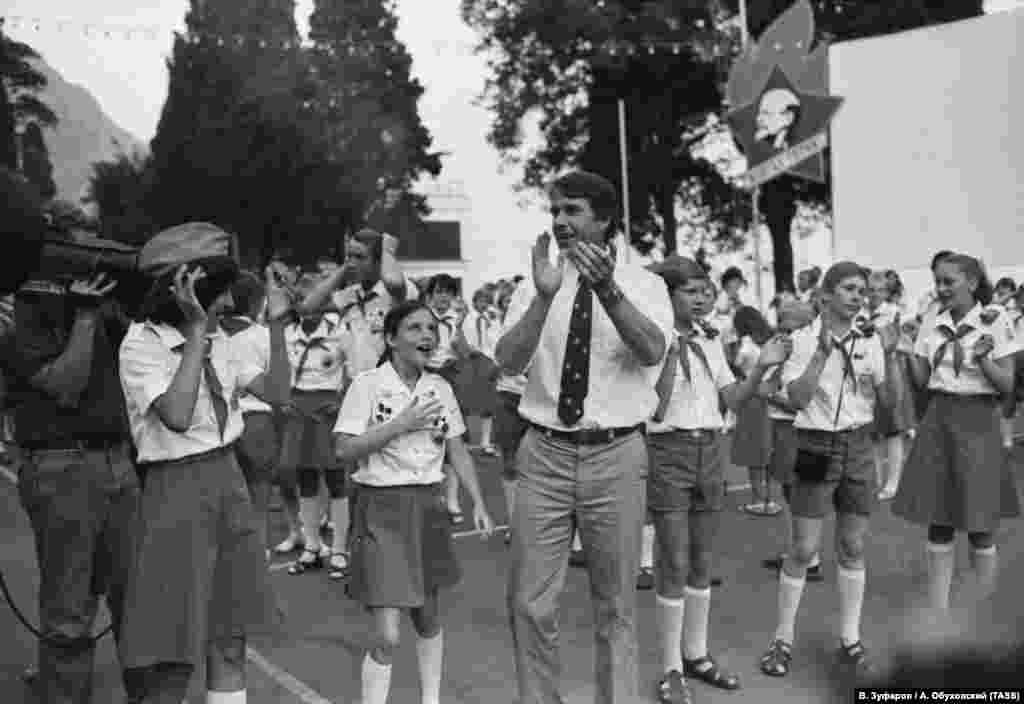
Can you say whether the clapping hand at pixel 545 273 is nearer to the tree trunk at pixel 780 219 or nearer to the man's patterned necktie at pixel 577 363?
the man's patterned necktie at pixel 577 363

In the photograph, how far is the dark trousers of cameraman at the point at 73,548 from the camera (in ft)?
13.8

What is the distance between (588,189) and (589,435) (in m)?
0.92

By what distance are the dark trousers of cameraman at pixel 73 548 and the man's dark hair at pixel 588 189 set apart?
2.10 m

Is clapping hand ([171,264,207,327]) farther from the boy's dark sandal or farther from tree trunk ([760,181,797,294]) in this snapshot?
tree trunk ([760,181,797,294])

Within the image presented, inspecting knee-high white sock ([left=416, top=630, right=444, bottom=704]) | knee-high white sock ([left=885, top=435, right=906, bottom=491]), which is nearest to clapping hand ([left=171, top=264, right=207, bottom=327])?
knee-high white sock ([left=416, top=630, right=444, bottom=704])

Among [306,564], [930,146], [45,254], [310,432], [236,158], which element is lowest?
[306,564]

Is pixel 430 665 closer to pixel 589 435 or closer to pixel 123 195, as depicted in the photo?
pixel 589 435

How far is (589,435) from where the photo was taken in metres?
4.04

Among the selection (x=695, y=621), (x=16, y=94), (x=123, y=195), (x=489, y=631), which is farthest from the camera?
(x=123, y=195)

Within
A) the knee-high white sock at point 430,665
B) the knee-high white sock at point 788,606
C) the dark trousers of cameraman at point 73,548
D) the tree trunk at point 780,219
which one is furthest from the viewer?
the tree trunk at point 780,219

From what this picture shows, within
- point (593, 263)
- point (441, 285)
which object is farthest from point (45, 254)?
point (441, 285)

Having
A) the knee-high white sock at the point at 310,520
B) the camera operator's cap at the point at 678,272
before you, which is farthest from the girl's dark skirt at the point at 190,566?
the knee-high white sock at the point at 310,520

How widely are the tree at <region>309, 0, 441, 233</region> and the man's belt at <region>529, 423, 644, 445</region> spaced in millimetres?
35673

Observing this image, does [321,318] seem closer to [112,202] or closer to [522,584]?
[522,584]
